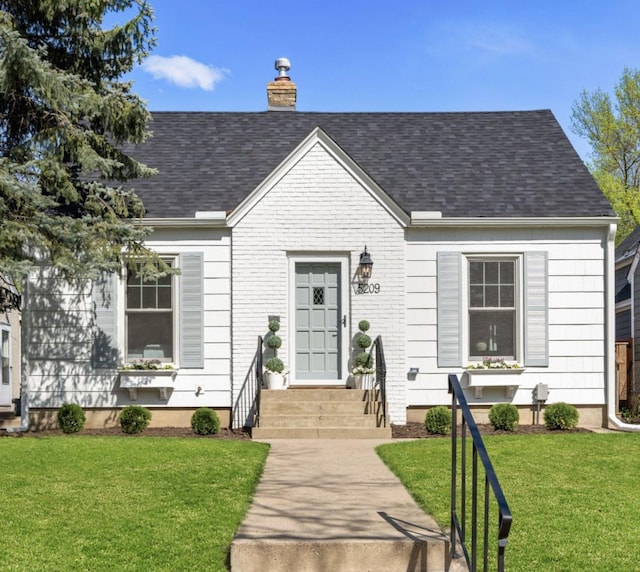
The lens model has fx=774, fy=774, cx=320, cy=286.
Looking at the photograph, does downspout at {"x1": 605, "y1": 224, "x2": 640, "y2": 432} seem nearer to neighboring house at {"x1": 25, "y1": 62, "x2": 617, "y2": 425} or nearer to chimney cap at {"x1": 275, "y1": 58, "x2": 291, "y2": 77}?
neighboring house at {"x1": 25, "y1": 62, "x2": 617, "y2": 425}

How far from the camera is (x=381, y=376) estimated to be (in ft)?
38.2

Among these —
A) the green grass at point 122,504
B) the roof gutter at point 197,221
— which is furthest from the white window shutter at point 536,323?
the green grass at point 122,504

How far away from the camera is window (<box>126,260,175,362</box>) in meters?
12.4

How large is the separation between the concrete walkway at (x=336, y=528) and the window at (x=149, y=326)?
5.12 m

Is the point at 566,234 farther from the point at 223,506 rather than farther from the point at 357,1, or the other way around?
the point at 223,506

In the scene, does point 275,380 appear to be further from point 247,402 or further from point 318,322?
point 318,322

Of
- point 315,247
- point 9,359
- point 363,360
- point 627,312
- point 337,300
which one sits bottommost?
point 9,359

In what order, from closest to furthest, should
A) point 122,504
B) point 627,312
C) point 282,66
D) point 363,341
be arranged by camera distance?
point 122,504
point 363,341
point 282,66
point 627,312

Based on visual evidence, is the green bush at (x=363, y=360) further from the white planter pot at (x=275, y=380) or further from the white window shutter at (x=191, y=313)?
the white window shutter at (x=191, y=313)

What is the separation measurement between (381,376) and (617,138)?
19.8m

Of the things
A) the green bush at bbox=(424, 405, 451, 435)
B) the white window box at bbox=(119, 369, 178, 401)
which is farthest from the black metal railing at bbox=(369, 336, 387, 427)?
the white window box at bbox=(119, 369, 178, 401)

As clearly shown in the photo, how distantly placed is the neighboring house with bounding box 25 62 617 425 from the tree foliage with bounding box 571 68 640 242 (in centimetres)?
1571

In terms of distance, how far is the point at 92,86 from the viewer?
34.2ft

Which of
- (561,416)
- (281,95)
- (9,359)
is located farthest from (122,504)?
(9,359)
